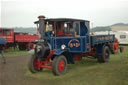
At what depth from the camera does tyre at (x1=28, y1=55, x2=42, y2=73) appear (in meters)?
6.52

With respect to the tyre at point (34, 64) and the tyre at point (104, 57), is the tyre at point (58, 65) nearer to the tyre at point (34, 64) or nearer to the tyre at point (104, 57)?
the tyre at point (34, 64)

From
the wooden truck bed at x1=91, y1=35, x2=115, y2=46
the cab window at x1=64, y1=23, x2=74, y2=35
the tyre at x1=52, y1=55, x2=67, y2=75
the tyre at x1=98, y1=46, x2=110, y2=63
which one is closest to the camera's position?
the tyre at x1=52, y1=55, x2=67, y2=75

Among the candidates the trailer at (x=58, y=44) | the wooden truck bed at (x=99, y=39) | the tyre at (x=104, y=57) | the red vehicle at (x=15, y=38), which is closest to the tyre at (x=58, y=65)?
the trailer at (x=58, y=44)

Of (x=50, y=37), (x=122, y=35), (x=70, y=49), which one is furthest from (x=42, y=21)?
(x=122, y=35)

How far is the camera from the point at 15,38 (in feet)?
53.9

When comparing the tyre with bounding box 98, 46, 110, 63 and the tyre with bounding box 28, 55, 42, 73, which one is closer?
the tyre with bounding box 28, 55, 42, 73

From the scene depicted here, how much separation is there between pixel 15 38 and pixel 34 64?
10.6m

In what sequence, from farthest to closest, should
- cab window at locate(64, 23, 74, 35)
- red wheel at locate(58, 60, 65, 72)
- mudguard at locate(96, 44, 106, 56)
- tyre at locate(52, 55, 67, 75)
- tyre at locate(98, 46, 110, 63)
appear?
mudguard at locate(96, 44, 106, 56)
tyre at locate(98, 46, 110, 63)
cab window at locate(64, 23, 74, 35)
red wheel at locate(58, 60, 65, 72)
tyre at locate(52, 55, 67, 75)

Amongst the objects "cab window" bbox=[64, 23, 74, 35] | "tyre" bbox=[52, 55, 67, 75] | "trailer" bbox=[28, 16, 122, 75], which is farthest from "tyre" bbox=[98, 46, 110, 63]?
"tyre" bbox=[52, 55, 67, 75]

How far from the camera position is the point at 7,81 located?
18.4ft

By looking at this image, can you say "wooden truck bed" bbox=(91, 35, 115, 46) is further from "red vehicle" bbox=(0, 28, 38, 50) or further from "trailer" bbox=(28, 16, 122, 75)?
"red vehicle" bbox=(0, 28, 38, 50)

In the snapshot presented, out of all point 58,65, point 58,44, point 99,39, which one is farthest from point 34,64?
point 99,39

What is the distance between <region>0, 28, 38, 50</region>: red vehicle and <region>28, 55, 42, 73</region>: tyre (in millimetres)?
9911

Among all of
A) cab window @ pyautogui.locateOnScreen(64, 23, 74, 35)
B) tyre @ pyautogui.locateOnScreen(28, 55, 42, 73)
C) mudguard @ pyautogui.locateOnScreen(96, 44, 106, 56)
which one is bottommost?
tyre @ pyautogui.locateOnScreen(28, 55, 42, 73)
